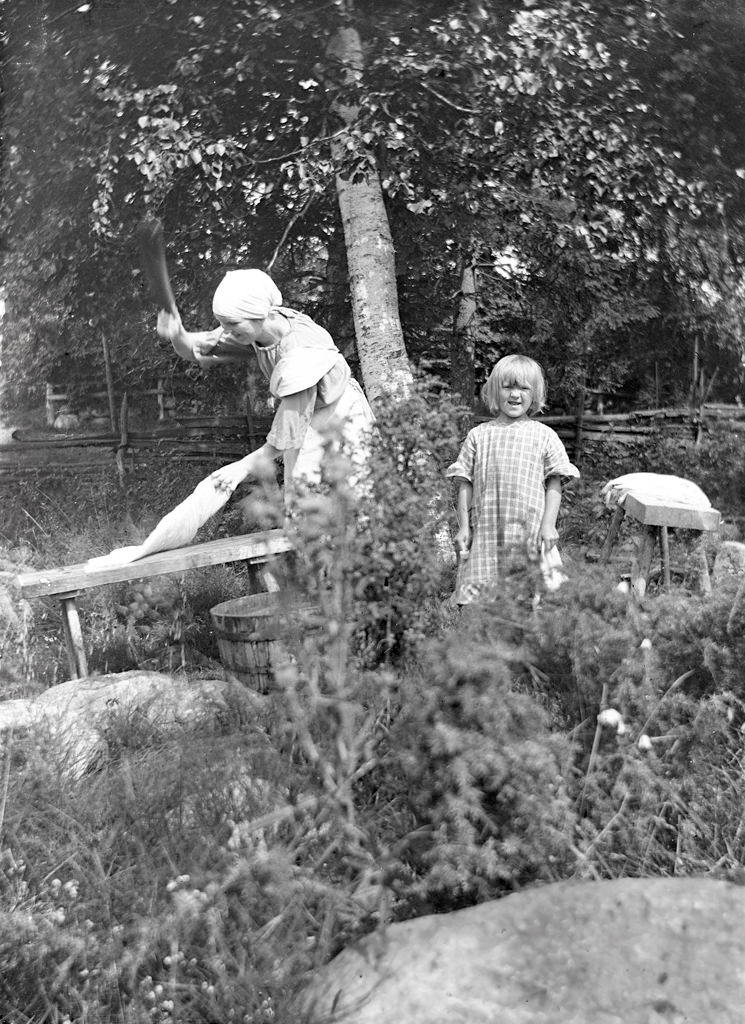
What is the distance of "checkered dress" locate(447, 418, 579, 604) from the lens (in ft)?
13.2

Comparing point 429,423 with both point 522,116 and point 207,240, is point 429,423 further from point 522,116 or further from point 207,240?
point 207,240

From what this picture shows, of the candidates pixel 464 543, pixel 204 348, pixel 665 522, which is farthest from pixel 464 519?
pixel 204 348

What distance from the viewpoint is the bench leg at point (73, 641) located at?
4156mm

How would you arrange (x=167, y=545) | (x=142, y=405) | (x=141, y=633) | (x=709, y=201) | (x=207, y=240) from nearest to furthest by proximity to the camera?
(x=167, y=545) → (x=141, y=633) → (x=709, y=201) → (x=207, y=240) → (x=142, y=405)

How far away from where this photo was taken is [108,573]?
401 cm

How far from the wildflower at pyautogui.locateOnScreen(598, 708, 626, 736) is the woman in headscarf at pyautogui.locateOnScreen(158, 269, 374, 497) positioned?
155 cm

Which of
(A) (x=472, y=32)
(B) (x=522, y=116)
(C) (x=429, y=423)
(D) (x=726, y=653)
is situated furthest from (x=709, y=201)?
(D) (x=726, y=653)

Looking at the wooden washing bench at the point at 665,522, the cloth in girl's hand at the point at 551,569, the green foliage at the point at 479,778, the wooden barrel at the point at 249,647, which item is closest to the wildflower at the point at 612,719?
the green foliage at the point at 479,778

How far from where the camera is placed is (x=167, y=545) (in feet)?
13.8

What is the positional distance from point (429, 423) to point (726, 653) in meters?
1.25

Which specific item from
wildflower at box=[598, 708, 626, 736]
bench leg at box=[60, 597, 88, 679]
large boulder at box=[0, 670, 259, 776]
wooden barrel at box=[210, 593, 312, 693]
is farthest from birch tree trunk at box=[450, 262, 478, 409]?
wildflower at box=[598, 708, 626, 736]

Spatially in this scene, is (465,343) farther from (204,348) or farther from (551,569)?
(551,569)

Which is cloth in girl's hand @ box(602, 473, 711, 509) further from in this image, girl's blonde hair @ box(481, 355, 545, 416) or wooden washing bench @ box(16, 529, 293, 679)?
wooden washing bench @ box(16, 529, 293, 679)

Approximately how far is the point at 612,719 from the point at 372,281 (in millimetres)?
4560
